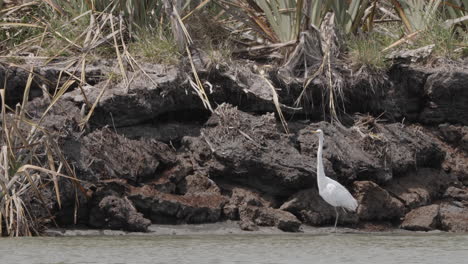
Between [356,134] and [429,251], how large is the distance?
9.13 ft

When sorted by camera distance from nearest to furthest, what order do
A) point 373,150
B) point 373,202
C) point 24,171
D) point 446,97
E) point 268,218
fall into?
point 24,171, point 268,218, point 373,202, point 373,150, point 446,97

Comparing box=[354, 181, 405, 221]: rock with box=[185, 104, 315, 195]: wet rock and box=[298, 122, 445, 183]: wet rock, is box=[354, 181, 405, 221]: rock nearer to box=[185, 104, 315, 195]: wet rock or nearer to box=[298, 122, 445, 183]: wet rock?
box=[298, 122, 445, 183]: wet rock

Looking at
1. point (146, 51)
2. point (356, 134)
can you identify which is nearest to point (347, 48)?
point (356, 134)

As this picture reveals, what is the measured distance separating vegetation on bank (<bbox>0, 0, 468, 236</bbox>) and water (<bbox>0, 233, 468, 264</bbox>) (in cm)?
166

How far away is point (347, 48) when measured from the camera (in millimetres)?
11844

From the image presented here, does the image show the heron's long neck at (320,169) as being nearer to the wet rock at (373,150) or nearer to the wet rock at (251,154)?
the wet rock at (251,154)

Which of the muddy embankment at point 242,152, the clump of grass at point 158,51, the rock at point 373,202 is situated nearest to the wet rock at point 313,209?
the muddy embankment at point 242,152

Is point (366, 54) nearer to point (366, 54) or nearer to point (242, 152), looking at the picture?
point (366, 54)

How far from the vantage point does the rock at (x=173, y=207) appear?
9.80m

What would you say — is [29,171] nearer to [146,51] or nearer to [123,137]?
[123,137]

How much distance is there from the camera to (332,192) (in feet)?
31.9

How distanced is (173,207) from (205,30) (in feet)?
8.81

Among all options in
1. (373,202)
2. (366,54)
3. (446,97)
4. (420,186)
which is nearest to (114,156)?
(373,202)

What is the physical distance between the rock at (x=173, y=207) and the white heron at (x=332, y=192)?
1037 millimetres
